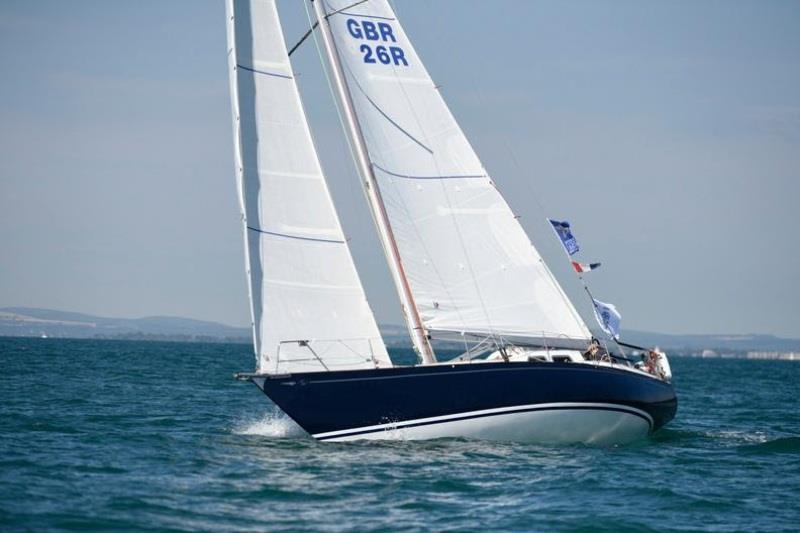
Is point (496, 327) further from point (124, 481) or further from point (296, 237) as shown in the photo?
point (124, 481)

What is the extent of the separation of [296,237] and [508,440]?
536 cm

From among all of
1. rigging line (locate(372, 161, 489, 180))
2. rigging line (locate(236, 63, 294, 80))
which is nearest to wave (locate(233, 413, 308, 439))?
rigging line (locate(372, 161, 489, 180))

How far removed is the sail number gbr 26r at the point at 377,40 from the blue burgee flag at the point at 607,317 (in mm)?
6081

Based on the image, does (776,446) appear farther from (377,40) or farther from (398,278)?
(377,40)

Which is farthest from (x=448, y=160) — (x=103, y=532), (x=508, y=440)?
(x=103, y=532)

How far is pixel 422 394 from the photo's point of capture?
22.2m

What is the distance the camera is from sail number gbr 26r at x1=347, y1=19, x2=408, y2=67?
23984 mm

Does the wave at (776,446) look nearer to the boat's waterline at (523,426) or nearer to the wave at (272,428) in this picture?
the boat's waterline at (523,426)

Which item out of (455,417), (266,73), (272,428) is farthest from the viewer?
(272,428)

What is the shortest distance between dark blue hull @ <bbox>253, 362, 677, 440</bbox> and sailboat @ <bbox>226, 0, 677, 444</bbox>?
0.03 meters

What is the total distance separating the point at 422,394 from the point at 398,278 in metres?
2.54

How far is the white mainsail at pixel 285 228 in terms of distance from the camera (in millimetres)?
22281

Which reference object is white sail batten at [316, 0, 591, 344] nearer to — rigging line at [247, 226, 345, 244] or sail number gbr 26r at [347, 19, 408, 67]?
sail number gbr 26r at [347, 19, 408, 67]

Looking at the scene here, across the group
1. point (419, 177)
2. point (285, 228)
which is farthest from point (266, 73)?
point (419, 177)
